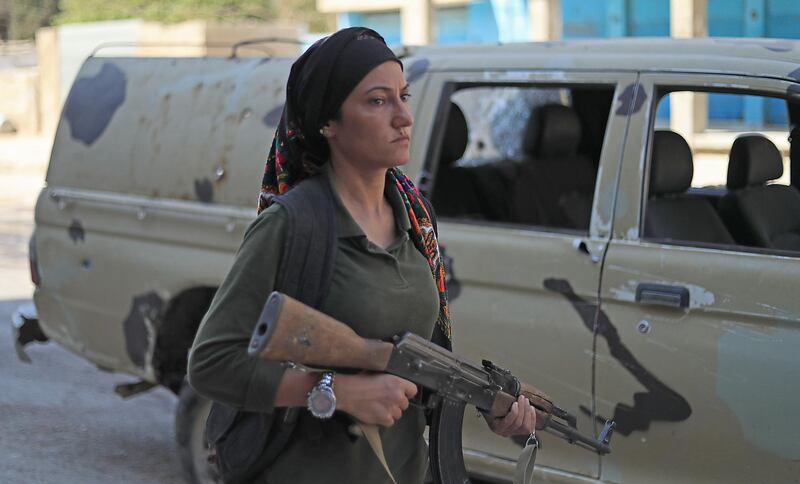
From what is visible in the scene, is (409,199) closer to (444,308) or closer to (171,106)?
(444,308)

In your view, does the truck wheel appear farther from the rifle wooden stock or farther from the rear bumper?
the rifle wooden stock

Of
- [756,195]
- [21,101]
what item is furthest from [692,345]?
[21,101]

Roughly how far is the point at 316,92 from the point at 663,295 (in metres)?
1.71

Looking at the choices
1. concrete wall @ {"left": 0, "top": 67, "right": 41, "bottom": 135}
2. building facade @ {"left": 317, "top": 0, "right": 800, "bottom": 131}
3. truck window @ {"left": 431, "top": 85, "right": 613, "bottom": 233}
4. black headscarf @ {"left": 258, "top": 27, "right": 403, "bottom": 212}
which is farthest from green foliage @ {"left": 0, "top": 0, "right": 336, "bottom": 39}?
black headscarf @ {"left": 258, "top": 27, "right": 403, "bottom": 212}

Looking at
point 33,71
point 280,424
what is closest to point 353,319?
point 280,424

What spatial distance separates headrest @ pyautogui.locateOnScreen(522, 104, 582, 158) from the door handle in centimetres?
203

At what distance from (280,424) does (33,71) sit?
2355cm

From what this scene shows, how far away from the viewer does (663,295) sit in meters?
3.41

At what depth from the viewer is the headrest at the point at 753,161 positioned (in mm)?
4230

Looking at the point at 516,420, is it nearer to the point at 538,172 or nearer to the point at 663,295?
the point at 663,295

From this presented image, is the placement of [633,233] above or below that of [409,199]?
below

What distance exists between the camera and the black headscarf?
206cm

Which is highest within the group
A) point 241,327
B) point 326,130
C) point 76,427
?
point 326,130

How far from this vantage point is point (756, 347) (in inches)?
128
